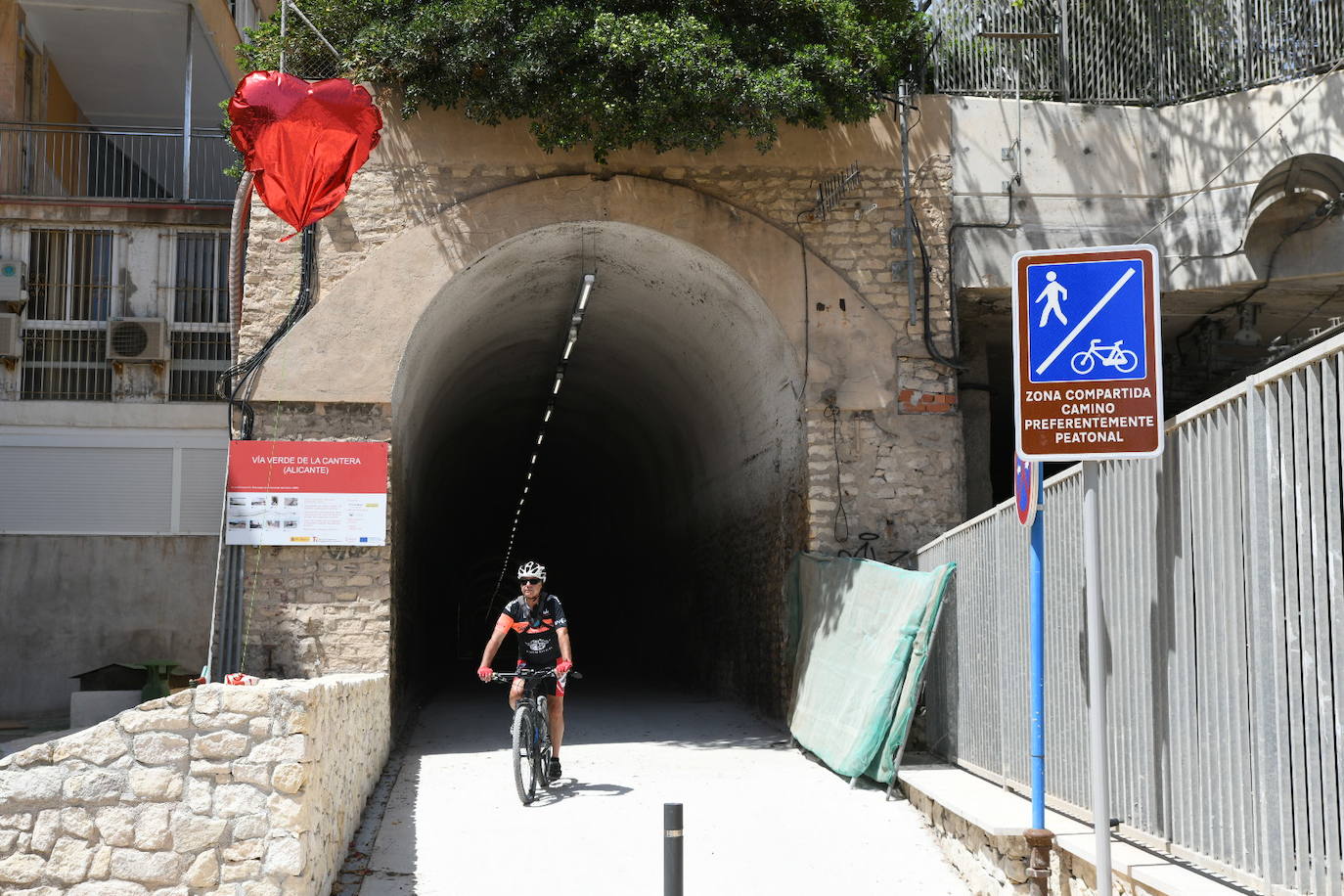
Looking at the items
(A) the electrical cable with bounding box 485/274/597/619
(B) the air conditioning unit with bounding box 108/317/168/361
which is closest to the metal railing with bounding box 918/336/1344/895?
(A) the electrical cable with bounding box 485/274/597/619

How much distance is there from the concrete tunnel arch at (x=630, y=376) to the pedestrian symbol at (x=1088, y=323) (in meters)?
6.66

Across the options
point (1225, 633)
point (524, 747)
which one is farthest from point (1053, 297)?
point (524, 747)

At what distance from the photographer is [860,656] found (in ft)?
33.1

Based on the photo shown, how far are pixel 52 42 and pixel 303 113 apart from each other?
10.1 meters

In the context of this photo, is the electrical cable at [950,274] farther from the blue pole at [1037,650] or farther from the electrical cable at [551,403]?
the blue pole at [1037,650]

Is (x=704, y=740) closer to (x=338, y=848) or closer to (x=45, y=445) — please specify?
(x=338, y=848)

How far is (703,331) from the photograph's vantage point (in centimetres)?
1449

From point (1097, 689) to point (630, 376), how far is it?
14012 millimetres

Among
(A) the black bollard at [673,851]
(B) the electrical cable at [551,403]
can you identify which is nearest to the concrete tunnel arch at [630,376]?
(B) the electrical cable at [551,403]

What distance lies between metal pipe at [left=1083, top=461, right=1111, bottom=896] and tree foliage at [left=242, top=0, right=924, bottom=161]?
261 inches

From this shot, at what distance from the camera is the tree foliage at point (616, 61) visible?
434 inches

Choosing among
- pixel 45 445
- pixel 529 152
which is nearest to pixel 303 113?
pixel 529 152

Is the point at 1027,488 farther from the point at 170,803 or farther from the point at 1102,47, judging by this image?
the point at 1102,47

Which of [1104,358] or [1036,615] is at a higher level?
[1104,358]
